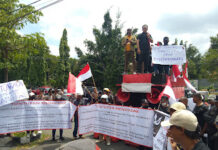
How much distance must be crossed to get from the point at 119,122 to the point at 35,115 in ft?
10.1

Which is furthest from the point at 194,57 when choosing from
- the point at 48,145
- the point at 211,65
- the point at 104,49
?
the point at 48,145

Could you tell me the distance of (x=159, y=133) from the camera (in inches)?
167

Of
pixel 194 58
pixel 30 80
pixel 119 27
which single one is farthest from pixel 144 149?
pixel 194 58

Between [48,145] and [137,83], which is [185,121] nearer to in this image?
[137,83]

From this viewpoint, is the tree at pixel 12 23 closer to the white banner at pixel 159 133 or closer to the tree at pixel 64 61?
the white banner at pixel 159 133

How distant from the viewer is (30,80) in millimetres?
33594

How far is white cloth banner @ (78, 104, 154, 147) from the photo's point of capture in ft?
15.9

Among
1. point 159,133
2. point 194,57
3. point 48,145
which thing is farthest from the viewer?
point 194,57

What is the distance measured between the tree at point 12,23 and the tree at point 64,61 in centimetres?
2868

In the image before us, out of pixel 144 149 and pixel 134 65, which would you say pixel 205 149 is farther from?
pixel 134 65

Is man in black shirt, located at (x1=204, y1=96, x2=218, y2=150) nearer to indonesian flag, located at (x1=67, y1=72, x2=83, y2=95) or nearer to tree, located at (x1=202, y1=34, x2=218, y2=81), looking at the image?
indonesian flag, located at (x1=67, y1=72, x2=83, y2=95)

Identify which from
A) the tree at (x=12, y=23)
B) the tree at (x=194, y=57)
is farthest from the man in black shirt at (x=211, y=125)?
the tree at (x=194, y=57)

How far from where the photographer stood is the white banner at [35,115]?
6.04 metres

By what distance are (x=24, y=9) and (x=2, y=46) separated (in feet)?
6.25
